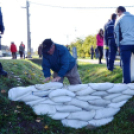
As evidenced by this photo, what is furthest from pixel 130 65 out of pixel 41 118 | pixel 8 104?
pixel 8 104

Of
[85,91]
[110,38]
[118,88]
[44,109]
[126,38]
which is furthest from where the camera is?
[110,38]

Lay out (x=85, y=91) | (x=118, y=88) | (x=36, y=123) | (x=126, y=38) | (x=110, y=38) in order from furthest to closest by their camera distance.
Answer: (x=110, y=38), (x=126, y=38), (x=118, y=88), (x=85, y=91), (x=36, y=123)

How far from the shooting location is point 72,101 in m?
3.20

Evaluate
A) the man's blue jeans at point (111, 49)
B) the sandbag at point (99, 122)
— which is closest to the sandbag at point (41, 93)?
the sandbag at point (99, 122)

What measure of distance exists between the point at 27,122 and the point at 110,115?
1.32 metres

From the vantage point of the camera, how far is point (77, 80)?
3555 mm

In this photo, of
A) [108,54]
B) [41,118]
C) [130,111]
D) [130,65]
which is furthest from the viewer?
[108,54]

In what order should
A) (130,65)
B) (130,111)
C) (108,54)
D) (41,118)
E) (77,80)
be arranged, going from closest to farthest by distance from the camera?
(41,118) → (130,111) → (77,80) → (130,65) → (108,54)

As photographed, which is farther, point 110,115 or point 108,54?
point 108,54

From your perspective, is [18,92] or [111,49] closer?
[18,92]

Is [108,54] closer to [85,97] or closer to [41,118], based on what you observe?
[85,97]

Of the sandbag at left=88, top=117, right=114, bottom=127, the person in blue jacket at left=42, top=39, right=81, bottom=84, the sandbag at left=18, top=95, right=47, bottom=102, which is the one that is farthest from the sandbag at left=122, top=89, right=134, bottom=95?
the sandbag at left=18, top=95, right=47, bottom=102

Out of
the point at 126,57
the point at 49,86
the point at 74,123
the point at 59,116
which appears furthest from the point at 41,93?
the point at 126,57

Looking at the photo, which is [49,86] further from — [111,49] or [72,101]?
[111,49]
